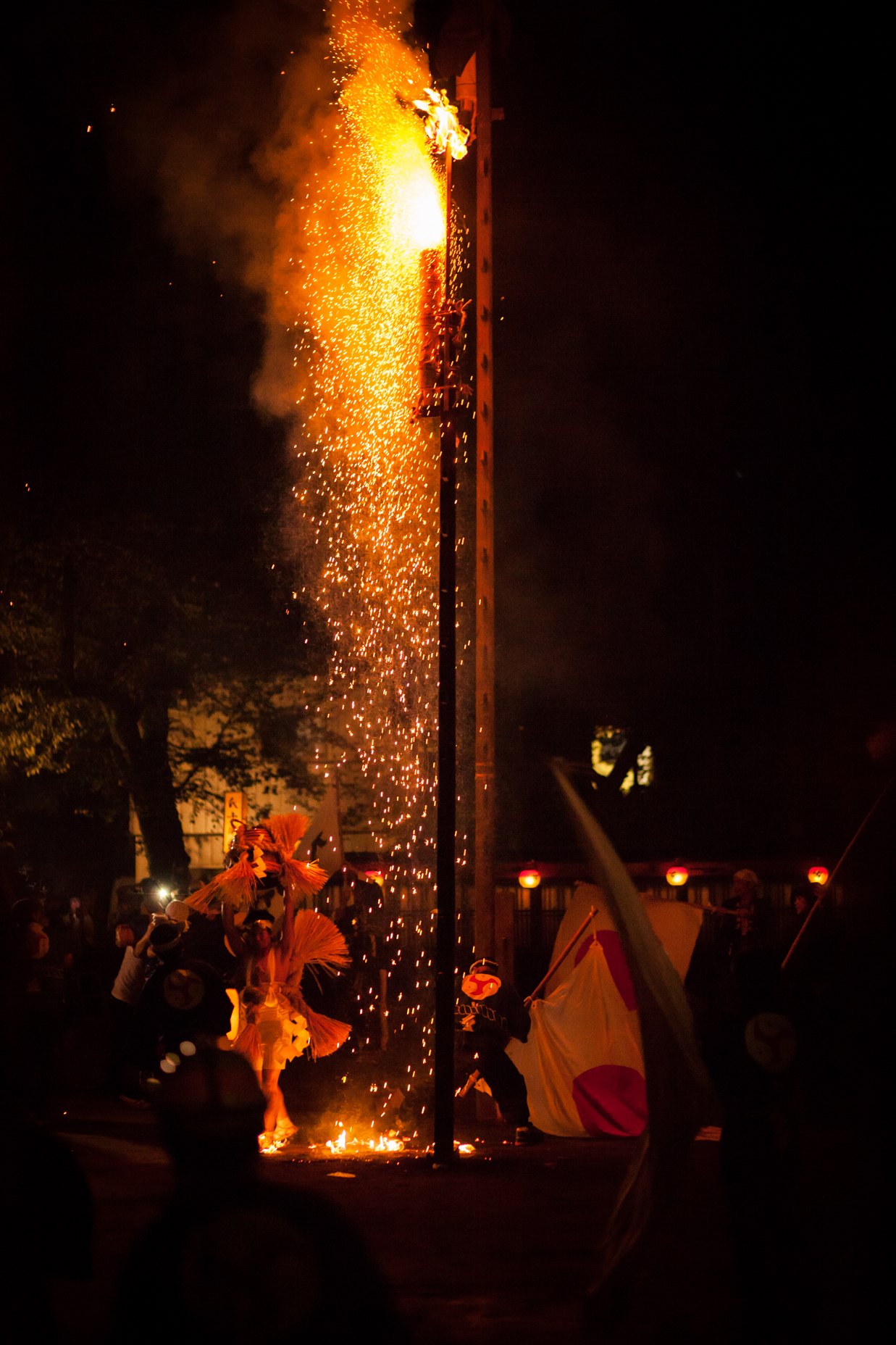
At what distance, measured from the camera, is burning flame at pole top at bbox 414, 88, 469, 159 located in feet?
27.6

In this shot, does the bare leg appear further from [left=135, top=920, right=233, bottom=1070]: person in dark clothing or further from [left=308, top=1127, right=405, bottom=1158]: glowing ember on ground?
[left=135, top=920, right=233, bottom=1070]: person in dark clothing

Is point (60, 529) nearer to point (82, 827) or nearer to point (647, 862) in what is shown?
point (647, 862)

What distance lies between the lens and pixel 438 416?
8.69m

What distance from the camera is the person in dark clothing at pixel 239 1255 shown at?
80.6 inches

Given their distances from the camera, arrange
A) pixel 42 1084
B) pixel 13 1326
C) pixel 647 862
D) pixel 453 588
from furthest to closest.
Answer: pixel 647 862
pixel 42 1084
pixel 453 588
pixel 13 1326

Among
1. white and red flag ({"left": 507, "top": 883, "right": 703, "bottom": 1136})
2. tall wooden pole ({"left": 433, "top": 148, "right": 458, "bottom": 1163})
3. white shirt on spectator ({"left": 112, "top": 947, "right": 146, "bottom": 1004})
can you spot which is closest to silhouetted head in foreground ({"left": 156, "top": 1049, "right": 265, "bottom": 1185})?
tall wooden pole ({"left": 433, "top": 148, "right": 458, "bottom": 1163})

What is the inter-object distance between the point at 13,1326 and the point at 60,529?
18931 mm

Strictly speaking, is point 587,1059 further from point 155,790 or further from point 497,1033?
point 155,790

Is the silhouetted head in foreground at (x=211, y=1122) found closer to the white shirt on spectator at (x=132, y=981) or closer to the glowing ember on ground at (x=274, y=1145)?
the glowing ember on ground at (x=274, y=1145)

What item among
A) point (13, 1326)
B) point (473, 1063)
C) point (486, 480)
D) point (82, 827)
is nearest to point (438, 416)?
point (486, 480)

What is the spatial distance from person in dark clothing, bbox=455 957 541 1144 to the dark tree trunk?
48.6ft

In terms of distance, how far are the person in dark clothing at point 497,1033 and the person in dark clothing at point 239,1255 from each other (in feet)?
23.0

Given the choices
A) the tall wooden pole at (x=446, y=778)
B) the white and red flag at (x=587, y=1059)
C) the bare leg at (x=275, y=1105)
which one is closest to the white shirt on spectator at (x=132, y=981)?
the bare leg at (x=275, y=1105)

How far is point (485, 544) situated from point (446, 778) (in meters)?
3.01
